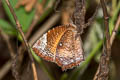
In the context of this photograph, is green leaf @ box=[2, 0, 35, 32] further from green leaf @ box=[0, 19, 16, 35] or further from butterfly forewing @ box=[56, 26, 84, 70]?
butterfly forewing @ box=[56, 26, 84, 70]

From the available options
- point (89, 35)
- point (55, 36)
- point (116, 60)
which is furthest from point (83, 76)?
point (55, 36)

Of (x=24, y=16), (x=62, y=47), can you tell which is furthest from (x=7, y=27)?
(x=62, y=47)

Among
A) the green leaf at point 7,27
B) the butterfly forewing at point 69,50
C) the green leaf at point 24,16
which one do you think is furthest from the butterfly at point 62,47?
the green leaf at point 7,27

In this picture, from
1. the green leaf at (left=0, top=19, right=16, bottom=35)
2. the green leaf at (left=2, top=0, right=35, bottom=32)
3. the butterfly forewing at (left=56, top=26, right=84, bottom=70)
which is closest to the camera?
the butterfly forewing at (left=56, top=26, right=84, bottom=70)

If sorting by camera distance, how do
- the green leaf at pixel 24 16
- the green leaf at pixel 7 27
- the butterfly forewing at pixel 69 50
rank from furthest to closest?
1. the green leaf at pixel 7 27
2. the green leaf at pixel 24 16
3. the butterfly forewing at pixel 69 50

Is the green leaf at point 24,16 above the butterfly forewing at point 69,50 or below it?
above

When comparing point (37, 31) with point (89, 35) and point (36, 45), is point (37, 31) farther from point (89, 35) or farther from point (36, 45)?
point (36, 45)

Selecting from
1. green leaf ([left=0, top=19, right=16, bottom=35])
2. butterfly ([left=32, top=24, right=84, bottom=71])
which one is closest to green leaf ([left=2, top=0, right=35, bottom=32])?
green leaf ([left=0, top=19, right=16, bottom=35])

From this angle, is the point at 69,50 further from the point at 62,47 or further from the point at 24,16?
the point at 24,16

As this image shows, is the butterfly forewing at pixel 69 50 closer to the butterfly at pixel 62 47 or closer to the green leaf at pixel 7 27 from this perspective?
the butterfly at pixel 62 47
